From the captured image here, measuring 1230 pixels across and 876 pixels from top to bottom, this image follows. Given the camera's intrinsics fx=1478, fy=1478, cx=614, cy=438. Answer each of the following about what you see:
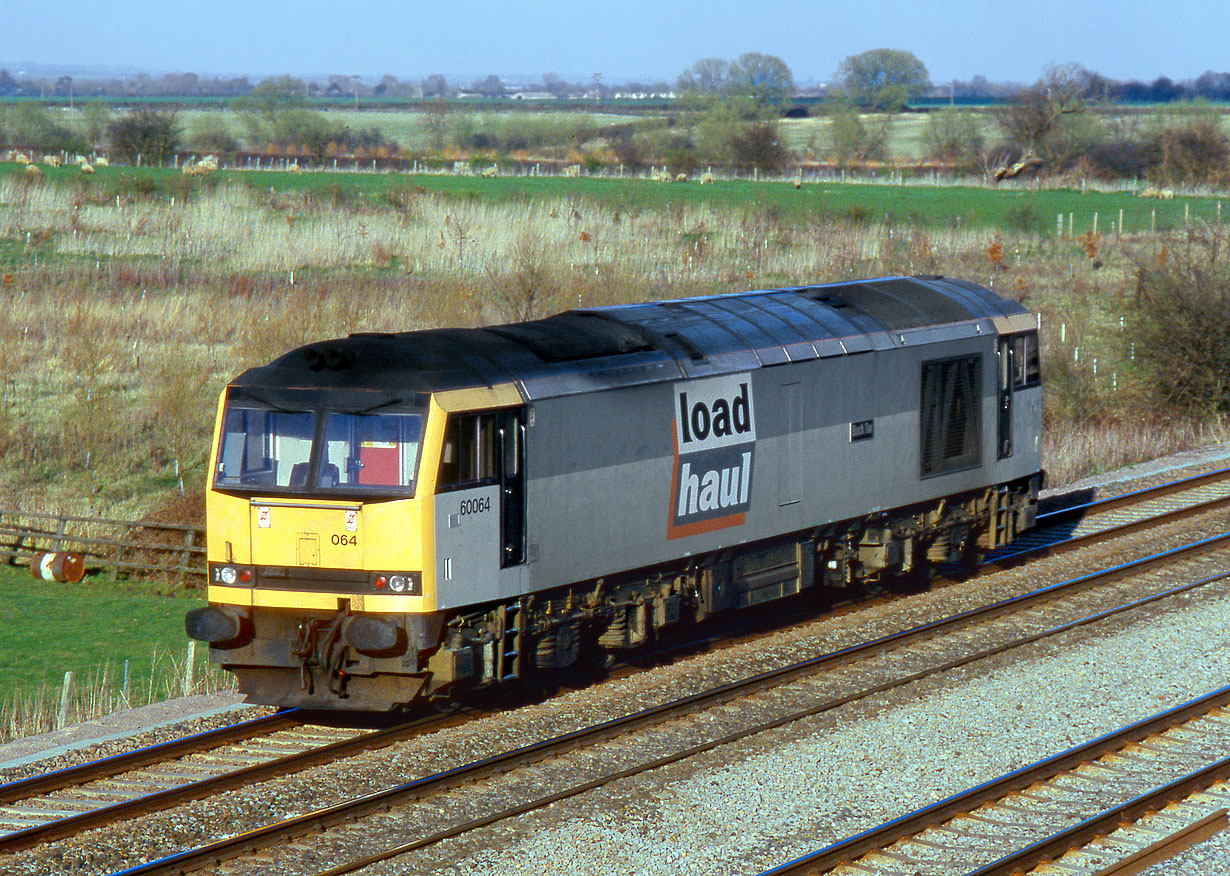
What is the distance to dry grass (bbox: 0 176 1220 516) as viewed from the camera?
84.0ft

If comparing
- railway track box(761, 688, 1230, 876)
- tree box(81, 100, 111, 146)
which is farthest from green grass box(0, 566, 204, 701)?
tree box(81, 100, 111, 146)

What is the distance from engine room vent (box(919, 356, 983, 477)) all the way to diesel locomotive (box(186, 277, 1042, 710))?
4cm

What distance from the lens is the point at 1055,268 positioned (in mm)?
43375

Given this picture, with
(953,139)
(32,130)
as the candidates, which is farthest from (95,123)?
(953,139)

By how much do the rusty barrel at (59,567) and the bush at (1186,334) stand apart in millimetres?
20876

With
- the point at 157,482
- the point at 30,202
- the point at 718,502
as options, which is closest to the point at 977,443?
the point at 718,502

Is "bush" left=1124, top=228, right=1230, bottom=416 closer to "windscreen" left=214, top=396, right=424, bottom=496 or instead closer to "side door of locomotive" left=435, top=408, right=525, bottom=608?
"side door of locomotive" left=435, top=408, right=525, bottom=608

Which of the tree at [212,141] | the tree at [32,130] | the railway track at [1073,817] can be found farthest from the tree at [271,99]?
the railway track at [1073,817]

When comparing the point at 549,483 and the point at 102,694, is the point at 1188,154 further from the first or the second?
the point at 102,694

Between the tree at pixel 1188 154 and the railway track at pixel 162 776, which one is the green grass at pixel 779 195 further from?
the railway track at pixel 162 776

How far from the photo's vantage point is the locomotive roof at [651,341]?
1128cm

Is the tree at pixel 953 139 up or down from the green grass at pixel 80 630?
up

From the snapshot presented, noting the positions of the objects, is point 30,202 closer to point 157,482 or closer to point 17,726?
point 157,482

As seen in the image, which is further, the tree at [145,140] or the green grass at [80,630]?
the tree at [145,140]
